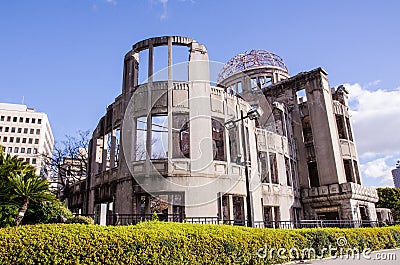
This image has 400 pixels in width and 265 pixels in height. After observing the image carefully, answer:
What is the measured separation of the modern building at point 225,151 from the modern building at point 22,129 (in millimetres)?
77898

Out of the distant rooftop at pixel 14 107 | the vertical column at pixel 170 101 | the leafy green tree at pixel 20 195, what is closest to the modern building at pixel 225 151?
the vertical column at pixel 170 101

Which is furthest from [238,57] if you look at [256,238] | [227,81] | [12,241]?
[12,241]

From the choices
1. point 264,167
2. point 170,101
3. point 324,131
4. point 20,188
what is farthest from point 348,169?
point 20,188

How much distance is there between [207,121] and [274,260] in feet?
31.6

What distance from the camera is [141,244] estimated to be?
7754 millimetres

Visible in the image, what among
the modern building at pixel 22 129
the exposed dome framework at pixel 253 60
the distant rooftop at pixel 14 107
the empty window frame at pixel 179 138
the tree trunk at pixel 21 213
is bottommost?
the tree trunk at pixel 21 213

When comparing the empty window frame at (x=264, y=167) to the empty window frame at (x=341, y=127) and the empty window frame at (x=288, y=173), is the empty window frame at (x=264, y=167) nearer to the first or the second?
the empty window frame at (x=288, y=173)

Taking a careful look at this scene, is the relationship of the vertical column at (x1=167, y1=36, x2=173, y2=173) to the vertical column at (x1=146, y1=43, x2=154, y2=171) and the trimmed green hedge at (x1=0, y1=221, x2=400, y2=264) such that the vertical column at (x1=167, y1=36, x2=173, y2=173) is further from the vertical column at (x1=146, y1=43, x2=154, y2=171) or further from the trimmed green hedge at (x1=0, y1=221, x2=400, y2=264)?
the trimmed green hedge at (x1=0, y1=221, x2=400, y2=264)

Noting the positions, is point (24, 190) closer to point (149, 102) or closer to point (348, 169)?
point (149, 102)

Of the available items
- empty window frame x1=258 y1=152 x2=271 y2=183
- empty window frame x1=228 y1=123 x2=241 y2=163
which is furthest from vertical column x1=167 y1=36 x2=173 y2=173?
empty window frame x1=258 y1=152 x2=271 y2=183

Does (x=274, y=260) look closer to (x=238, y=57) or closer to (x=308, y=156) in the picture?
(x=308, y=156)
